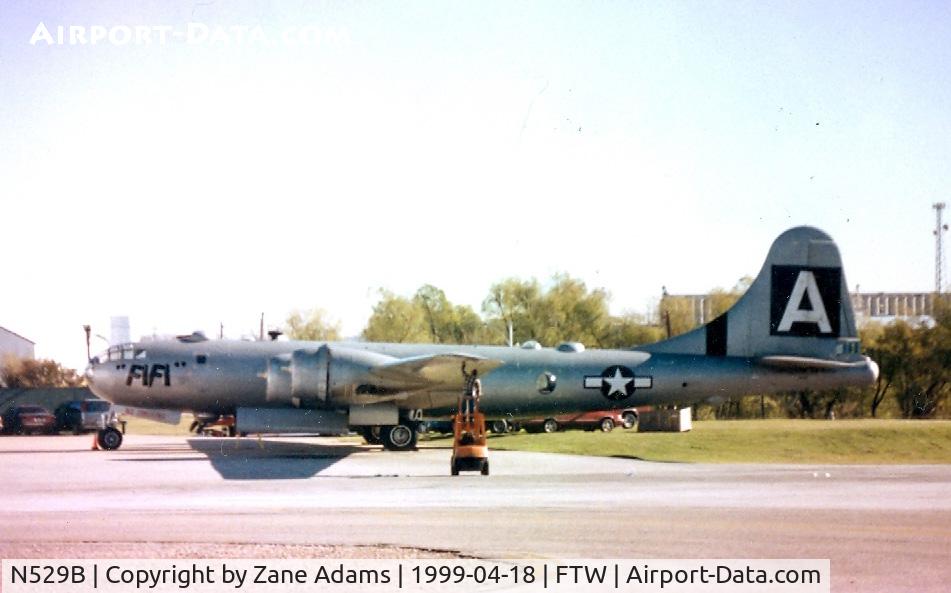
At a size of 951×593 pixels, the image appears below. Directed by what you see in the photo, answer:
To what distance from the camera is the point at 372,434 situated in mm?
34344

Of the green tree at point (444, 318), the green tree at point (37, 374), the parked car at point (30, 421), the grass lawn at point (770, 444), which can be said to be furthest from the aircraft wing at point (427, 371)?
the green tree at point (37, 374)

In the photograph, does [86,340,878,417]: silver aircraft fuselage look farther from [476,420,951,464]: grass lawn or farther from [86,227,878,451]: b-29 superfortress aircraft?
[476,420,951,464]: grass lawn

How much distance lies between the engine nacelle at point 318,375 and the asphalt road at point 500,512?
13.9ft

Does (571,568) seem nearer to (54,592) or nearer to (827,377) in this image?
(54,592)

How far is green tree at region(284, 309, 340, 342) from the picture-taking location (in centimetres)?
7412

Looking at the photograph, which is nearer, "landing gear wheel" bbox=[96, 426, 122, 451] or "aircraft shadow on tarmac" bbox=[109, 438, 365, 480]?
"aircraft shadow on tarmac" bbox=[109, 438, 365, 480]

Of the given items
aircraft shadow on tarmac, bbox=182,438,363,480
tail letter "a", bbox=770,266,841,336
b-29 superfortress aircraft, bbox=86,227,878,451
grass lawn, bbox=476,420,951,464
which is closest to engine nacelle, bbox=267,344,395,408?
b-29 superfortress aircraft, bbox=86,227,878,451

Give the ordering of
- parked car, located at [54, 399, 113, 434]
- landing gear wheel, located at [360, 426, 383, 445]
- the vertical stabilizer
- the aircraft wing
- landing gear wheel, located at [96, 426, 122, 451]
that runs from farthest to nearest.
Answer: parked car, located at [54, 399, 113, 434], landing gear wheel, located at [360, 426, 383, 445], landing gear wheel, located at [96, 426, 122, 451], the vertical stabilizer, the aircraft wing

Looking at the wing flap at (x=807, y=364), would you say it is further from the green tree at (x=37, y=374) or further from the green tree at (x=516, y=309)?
the green tree at (x=37, y=374)

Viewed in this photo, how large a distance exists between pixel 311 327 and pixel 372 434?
41.8m

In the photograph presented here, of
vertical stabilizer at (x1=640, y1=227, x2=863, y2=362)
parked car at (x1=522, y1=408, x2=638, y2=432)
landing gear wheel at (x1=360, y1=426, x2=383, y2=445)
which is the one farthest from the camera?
parked car at (x1=522, y1=408, x2=638, y2=432)

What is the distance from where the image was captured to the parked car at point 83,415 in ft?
154

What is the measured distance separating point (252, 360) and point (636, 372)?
11561mm

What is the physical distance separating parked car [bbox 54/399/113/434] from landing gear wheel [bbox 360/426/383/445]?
16.7 meters
